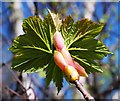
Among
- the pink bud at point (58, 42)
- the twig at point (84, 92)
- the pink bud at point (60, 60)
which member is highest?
the pink bud at point (58, 42)

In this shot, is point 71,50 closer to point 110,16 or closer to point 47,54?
point 47,54

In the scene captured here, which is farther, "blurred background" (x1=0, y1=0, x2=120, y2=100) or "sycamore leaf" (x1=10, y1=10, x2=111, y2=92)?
"blurred background" (x1=0, y1=0, x2=120, y2=100)

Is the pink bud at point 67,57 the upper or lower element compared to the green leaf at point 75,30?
lower

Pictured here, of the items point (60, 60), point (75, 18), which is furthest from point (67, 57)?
point (75, 18)

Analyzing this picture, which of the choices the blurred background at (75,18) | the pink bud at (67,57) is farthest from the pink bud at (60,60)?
the blurred background at (75,18)

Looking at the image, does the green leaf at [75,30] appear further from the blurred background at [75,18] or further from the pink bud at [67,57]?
the blurred background at [75,18]

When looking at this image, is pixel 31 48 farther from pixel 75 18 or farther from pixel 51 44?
pixel 75 18

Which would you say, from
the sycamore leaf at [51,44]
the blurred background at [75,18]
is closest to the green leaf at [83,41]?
the sycamore leaf at [51,44]

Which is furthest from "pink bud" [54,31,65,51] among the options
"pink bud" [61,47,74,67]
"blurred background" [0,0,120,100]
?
"blurred background" [0,0,120,100]

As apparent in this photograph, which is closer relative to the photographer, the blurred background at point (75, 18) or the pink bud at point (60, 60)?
the pink bud at point (60, 60)

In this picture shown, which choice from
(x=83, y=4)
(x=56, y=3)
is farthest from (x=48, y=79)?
(x=83, y=4)

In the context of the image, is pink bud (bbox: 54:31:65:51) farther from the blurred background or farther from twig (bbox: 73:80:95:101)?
the blurred background
